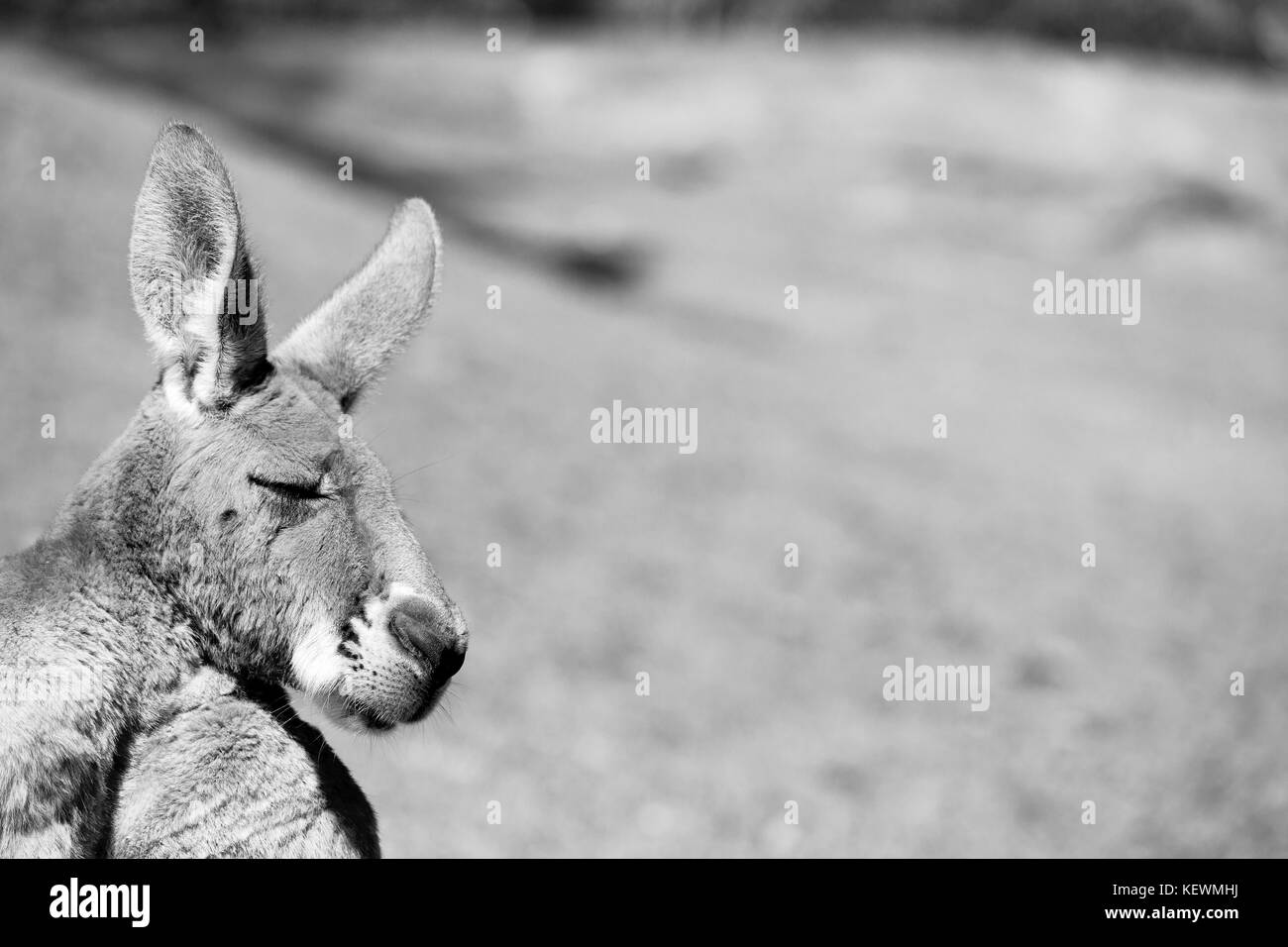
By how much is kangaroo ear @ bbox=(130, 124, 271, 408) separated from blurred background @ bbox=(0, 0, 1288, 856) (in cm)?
67

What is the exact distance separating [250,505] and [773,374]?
12.3m

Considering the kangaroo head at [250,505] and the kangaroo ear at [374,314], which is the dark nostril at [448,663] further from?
the kangaroo ear at [374,314]

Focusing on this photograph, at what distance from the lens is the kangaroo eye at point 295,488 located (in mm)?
2598

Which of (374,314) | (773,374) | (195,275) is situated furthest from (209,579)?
(773,374)

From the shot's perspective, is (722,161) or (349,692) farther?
(722,161)

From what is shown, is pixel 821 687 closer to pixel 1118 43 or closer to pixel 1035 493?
pixel 1035 493

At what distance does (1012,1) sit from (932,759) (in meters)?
16.1

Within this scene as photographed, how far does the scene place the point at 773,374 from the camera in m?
14.6

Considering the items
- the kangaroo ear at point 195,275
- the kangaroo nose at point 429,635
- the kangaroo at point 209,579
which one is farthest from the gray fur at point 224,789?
the kangaroo ear at point 195,275

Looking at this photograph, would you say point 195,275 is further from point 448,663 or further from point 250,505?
point 448,663

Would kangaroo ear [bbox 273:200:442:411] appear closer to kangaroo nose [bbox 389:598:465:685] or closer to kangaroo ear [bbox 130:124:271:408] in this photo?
kangaroo ear [bbox 130:124:271:408]

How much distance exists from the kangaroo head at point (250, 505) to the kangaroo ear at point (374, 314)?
0.23 m

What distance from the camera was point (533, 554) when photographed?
8688 mm
